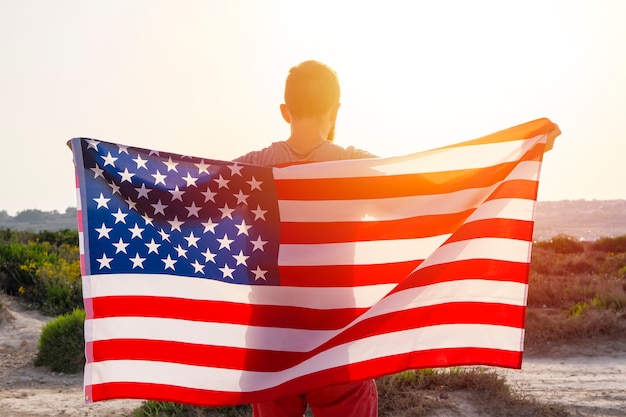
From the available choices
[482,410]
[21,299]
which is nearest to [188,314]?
[482,410]

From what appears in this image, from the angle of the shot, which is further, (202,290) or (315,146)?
(202,290)

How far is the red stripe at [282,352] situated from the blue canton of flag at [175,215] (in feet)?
1.28

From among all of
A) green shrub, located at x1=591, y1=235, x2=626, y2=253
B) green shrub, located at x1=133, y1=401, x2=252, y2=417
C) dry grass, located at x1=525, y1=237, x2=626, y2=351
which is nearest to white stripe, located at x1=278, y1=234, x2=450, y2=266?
green shrub, located at x1=133, y1=401, x2=252, y2=417

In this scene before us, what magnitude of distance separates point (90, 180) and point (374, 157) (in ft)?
5.25

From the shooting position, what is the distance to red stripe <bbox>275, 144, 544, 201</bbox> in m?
3.66

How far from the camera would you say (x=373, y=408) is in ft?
10.6

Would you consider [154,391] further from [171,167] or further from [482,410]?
[482,410]

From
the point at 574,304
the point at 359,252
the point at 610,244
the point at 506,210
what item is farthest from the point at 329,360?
the point at 610,244

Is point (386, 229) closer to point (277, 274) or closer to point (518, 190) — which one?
point (277, 274)

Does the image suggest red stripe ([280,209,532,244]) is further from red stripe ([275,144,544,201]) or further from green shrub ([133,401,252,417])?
green shrub ([133,401,252,417])

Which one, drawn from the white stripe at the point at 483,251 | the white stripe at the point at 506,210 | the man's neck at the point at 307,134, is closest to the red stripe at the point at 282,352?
the white stripe at the point at 483,251

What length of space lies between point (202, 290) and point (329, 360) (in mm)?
809

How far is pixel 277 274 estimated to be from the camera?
11.8 ft

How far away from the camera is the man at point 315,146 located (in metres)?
3.26
